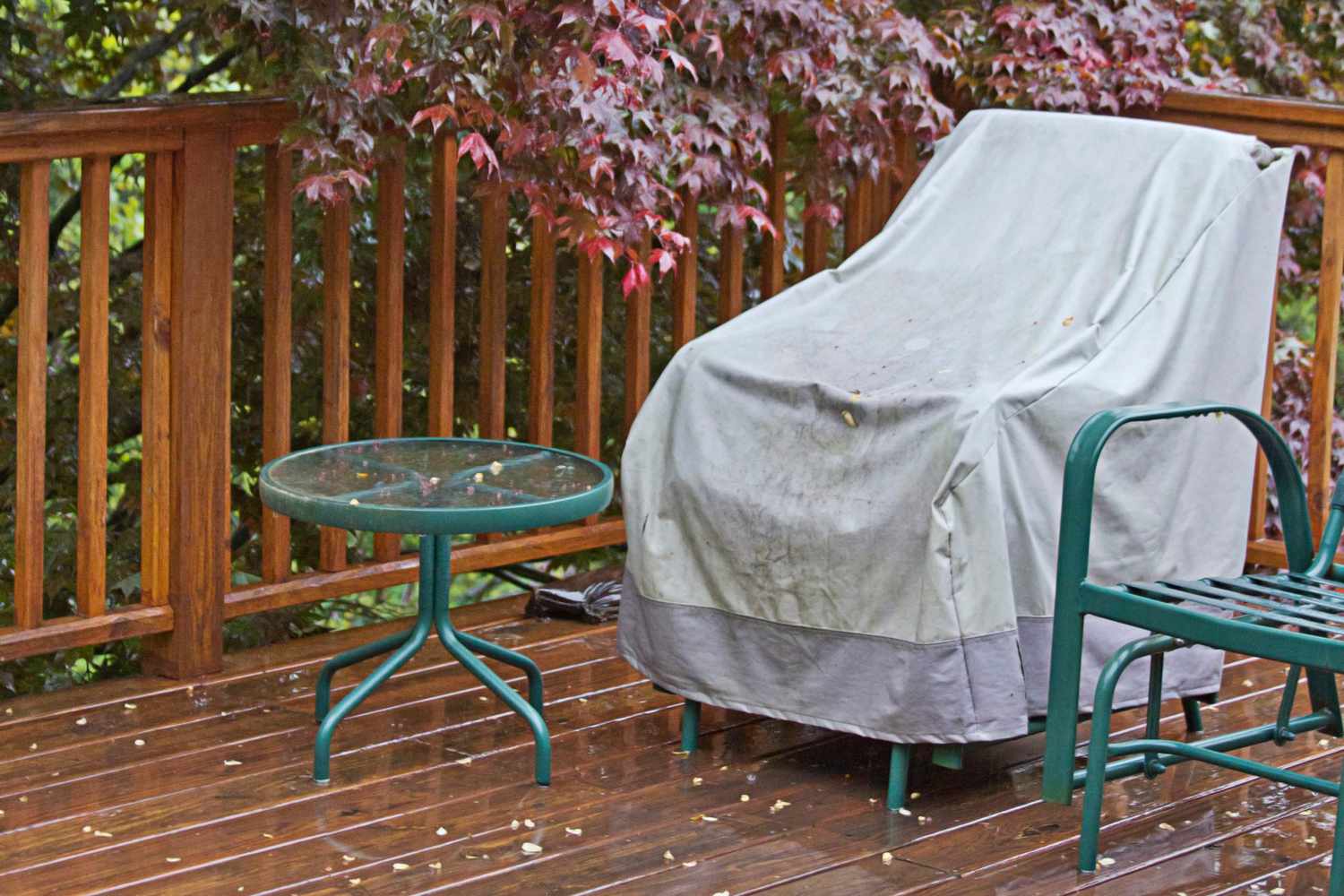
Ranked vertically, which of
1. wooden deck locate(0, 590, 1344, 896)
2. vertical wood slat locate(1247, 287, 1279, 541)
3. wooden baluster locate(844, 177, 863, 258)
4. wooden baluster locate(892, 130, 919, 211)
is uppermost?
wooden baluster locate(892, 130, 919, 211)

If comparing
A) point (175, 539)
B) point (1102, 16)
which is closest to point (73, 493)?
point (175, 539)

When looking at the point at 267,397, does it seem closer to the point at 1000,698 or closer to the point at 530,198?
the point at 530,198

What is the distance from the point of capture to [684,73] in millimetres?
3752

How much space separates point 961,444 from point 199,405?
1.53 meters

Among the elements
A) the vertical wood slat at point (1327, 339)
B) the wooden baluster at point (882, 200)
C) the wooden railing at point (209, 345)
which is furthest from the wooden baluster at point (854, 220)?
the vertical wood slat at point (1327, 339)

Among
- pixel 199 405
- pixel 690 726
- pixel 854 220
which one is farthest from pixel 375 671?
pixel 854 220

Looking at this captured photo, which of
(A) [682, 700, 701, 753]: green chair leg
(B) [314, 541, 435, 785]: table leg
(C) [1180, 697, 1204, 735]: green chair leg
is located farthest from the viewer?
(C) [1180, 697, 1204, 735]: green chair leg

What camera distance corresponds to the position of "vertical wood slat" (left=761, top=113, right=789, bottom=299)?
164 inches

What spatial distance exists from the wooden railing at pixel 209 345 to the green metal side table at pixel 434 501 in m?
0.38

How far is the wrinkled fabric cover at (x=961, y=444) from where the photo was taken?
108 inches

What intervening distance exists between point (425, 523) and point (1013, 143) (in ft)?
4.66

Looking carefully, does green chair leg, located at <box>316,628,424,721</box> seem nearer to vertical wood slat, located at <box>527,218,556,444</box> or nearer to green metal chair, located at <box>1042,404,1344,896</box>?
vertical wood slat, located at <box>527,218,556,444</box>

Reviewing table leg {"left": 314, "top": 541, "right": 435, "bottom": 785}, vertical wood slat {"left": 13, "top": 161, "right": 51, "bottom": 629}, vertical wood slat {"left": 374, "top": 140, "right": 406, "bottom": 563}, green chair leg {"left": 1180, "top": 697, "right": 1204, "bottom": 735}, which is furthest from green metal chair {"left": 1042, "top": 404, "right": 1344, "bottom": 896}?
vertical wood slat {"left": 13, "top": 161, "right": 51, "bottom": 629}

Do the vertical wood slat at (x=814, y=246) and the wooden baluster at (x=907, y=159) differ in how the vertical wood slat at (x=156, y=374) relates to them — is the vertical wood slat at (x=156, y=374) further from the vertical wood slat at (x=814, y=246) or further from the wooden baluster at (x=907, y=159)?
the wooden baluster at (x=907, y=159)
